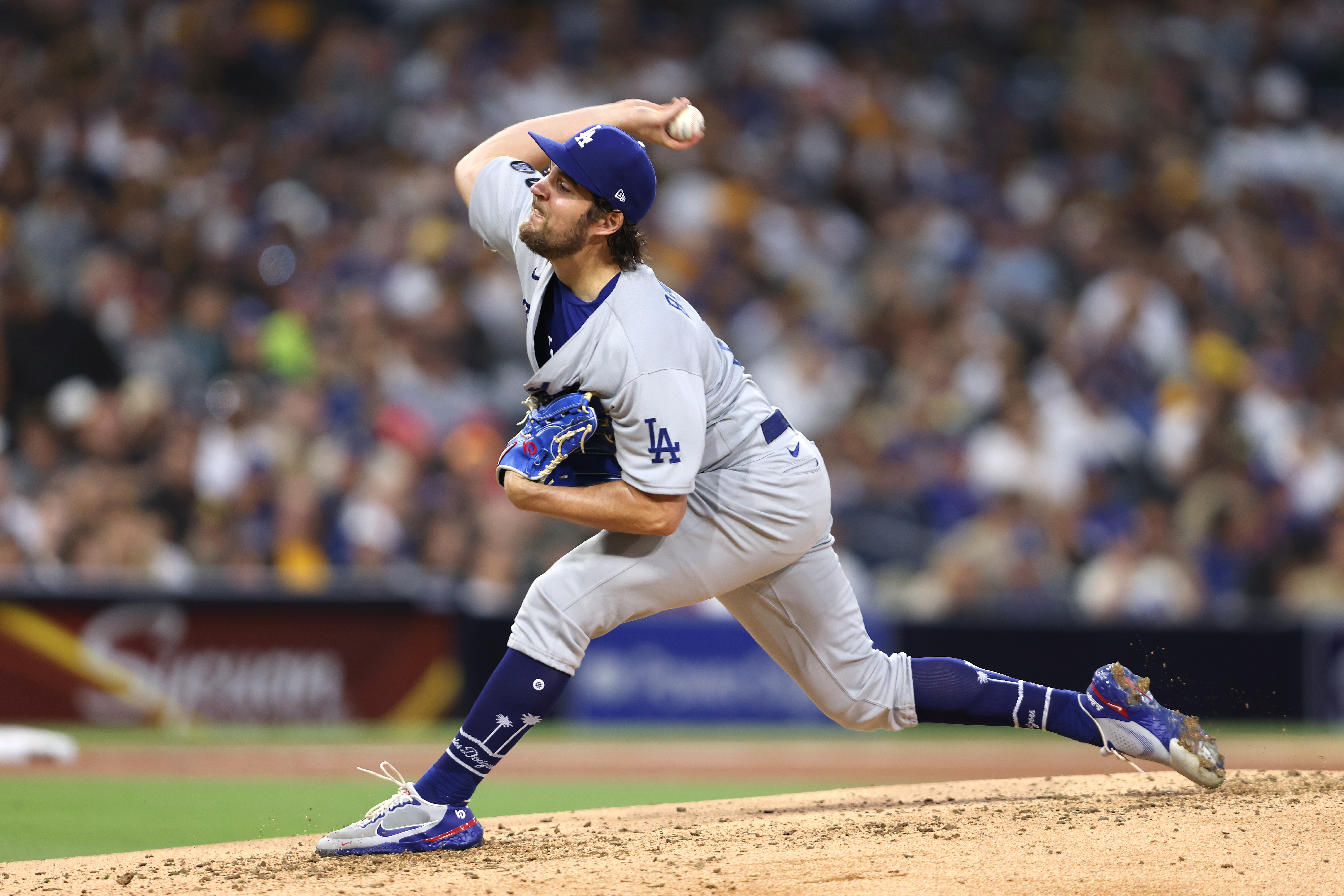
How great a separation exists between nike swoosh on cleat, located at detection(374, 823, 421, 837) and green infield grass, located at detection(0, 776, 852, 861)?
43.2 inches

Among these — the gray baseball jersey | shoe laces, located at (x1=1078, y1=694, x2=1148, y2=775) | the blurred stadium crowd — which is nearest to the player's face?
the gray baseball jersey

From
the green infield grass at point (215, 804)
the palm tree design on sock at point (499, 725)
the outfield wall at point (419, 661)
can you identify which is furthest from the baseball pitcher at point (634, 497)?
the outfield wall at point (419, 661)

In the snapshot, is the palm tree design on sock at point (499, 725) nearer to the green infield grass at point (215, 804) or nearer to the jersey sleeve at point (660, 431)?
the jersey sleeve at point (660, 431)

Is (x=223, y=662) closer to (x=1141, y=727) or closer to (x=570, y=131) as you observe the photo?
(x=570, y=131)

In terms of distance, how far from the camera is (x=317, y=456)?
998 cm

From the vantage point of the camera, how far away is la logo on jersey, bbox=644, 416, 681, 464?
159 inches

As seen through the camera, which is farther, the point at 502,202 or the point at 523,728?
the point at 502,202

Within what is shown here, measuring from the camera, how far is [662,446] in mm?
4035

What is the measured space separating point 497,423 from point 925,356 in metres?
3.25

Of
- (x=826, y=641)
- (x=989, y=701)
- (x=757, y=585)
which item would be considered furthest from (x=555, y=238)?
(x=989, y=701)

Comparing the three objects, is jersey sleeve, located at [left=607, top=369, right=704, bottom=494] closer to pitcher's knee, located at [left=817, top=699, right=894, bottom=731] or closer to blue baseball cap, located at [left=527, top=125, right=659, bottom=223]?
blue baseball cap, located at [left=527, top=125, right=659, bottom=223]

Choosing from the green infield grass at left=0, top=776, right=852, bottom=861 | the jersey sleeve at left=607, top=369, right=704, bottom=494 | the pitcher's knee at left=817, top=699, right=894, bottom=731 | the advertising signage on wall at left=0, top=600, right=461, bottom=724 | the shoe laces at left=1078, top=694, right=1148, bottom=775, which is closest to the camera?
the jersey sleeve at left=607, top=369, right=704, bottom=494

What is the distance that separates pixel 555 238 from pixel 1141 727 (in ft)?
7.83

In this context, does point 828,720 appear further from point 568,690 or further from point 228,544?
point 228,544
